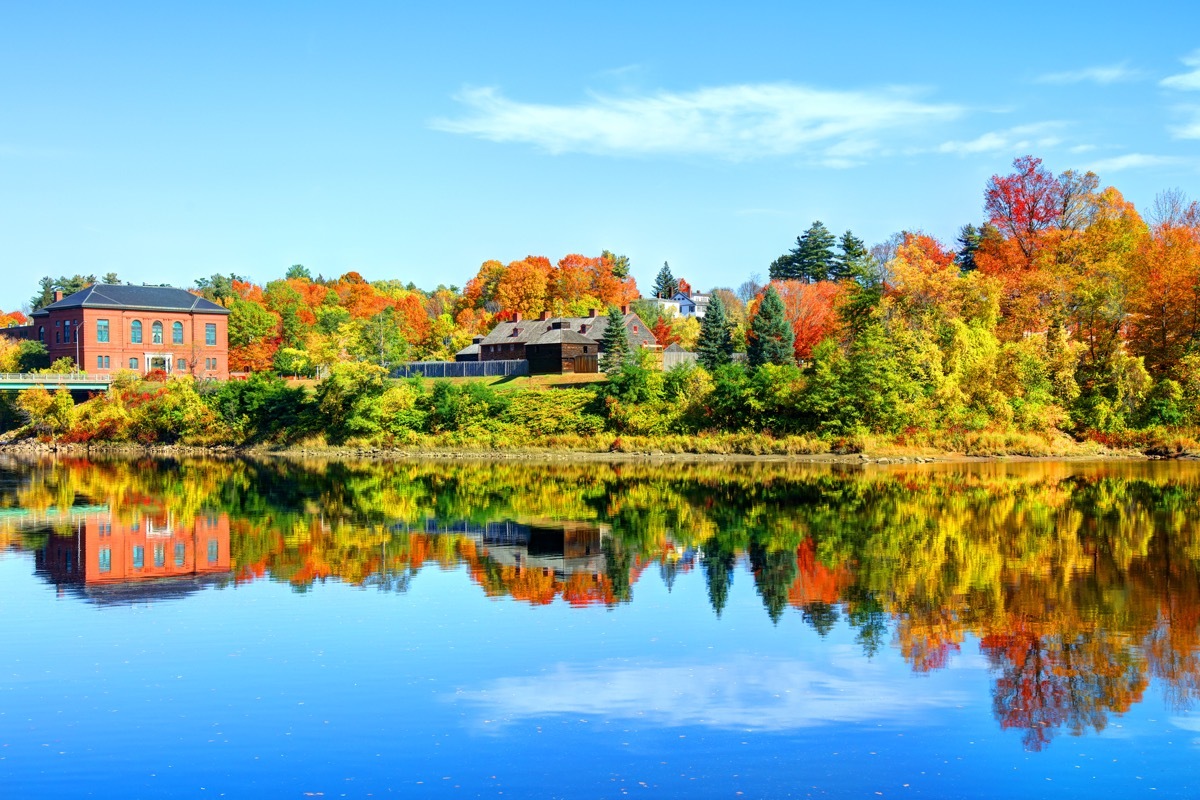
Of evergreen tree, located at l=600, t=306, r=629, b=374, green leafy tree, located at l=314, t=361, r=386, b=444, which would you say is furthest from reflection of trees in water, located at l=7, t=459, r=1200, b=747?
evergreen tree, located at l=600, t=306, r=629, b=374

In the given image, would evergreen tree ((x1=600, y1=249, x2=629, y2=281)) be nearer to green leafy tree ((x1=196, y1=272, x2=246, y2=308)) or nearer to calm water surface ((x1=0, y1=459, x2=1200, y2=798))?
green leafy tree ((x1=196, y1=272, x2=246, y2=308))

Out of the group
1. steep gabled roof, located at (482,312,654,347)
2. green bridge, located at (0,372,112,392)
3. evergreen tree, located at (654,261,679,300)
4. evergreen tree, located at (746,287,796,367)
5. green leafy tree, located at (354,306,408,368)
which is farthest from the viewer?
evergreen tree, located at (654,261,679,300)

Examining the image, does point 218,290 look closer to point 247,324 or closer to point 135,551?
point 247,324

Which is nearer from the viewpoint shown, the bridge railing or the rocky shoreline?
the rocky shoreline

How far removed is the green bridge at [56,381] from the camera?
257 ft

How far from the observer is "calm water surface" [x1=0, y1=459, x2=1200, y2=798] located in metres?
13.2

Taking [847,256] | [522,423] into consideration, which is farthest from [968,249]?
[522,423]

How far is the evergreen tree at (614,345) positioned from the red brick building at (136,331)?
1361 inches

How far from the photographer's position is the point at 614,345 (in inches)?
2886

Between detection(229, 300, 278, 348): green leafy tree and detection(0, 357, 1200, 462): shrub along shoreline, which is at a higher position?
detection(229, 300, 278, 348): green leafy tree

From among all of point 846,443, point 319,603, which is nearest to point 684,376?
point 846,443

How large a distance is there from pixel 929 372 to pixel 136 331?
206 ft

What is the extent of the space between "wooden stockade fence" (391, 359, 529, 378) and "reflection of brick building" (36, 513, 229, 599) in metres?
46.4

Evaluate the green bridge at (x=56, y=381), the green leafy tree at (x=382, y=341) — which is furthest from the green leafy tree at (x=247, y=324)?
the green bridge at (x=56, y=381)
